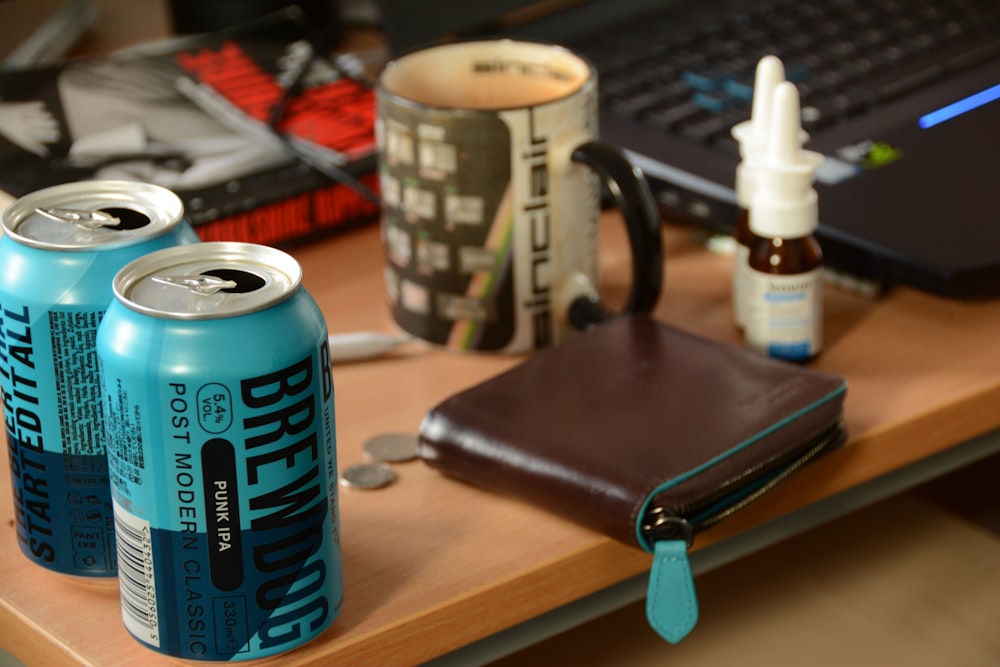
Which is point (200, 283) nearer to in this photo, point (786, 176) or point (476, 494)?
point (476, 494)

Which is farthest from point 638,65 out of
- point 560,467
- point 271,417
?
point 271,417

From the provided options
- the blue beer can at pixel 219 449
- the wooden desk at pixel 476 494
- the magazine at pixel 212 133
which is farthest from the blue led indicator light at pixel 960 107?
the blue beer can at pixel 219 449

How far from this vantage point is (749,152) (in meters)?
0.69

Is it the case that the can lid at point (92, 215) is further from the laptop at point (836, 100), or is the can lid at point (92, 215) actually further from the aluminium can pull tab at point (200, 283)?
the laptop at point (836, 100)

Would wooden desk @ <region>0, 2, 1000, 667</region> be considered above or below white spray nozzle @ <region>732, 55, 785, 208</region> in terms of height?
below

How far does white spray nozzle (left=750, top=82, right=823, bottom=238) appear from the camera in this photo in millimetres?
656

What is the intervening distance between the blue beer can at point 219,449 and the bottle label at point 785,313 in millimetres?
282

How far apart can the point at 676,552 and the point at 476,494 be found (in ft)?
0.34

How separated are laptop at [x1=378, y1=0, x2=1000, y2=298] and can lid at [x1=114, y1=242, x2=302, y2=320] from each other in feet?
1.21

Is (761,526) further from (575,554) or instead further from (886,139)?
(886,139)

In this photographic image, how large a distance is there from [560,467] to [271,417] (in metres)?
0.16

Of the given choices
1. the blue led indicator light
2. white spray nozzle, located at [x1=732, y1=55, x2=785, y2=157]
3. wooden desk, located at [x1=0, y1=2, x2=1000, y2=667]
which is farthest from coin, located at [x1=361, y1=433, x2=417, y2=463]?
the blue led indicator light

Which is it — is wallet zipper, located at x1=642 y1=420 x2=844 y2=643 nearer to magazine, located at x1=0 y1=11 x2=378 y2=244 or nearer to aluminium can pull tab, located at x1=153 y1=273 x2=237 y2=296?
aluminium can pull tab, located at x1=153 y1=273 x2=237 y2=296

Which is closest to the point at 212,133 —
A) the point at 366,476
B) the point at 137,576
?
the point at 366,476
